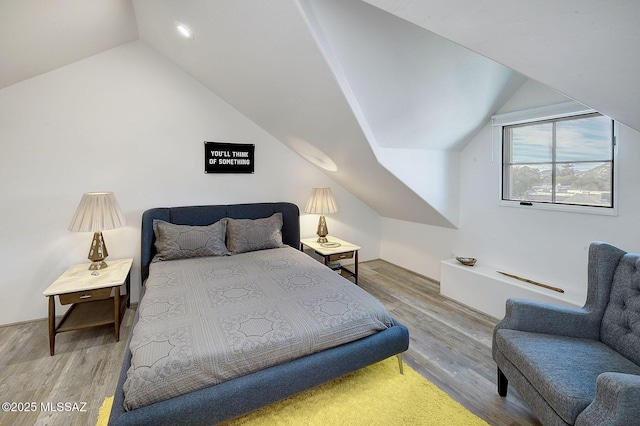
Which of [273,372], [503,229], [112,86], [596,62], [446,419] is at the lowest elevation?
[446,419]

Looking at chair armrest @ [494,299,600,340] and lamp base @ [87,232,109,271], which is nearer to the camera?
chair armrest @ [494,299,600,340]

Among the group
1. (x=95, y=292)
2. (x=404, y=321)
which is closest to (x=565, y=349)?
(x=404, y=321)

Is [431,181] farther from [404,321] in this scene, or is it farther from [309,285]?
[309,285]

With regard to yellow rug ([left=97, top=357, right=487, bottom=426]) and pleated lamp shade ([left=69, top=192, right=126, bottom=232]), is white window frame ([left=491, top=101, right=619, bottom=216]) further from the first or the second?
pleated lamp shade ([left=69, top=192, right=126, bottom=232])

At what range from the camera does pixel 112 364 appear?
2146mm

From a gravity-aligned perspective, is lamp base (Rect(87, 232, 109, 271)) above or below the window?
below

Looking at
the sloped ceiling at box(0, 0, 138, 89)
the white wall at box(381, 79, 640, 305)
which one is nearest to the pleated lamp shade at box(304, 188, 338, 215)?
the white wall at box(381, 79, 640, 305)

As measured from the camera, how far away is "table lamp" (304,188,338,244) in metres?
3.67

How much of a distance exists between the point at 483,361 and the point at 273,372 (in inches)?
62.3

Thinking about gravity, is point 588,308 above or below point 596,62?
below

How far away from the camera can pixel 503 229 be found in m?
3.11

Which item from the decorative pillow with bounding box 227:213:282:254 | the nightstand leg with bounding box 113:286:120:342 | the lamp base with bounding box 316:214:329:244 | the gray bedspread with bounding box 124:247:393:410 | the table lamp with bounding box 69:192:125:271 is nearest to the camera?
the gray bedspread with bounding box 124:247:393:410

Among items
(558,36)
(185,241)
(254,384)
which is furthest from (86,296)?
(558,36)

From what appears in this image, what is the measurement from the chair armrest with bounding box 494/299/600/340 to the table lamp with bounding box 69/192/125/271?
10.2 ft
